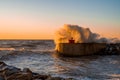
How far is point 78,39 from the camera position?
37.5m

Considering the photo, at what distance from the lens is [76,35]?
37.8m

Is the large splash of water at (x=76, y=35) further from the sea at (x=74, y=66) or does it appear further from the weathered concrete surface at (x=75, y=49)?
the sea at (x=74, y=66)

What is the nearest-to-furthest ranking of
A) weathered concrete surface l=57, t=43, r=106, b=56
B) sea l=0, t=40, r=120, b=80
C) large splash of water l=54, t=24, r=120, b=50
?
1. sea l=0, t=40, r=120, b=80
2. weathered concrete surface l=57, t=43, r=106, b=56
3. large splash of water l=54, t=24, r=120, b=50

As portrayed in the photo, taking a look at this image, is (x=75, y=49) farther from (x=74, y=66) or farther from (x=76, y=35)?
(x=74, y=66)

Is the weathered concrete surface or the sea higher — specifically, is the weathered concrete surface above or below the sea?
above

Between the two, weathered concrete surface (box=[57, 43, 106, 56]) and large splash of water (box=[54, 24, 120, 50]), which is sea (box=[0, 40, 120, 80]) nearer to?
weathered concrete surface (box=[57, 43, 106, 56])

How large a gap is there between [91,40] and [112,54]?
3.83 metres

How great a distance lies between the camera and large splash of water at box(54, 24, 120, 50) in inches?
1488

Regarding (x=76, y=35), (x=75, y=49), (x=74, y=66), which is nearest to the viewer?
(x=74, y=66)

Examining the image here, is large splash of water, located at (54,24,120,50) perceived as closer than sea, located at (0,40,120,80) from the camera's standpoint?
No

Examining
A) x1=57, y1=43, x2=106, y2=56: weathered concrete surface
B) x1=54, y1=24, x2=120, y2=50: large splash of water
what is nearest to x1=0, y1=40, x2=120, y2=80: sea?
x1=57, y1=43, x2=106, y2=56: weathered concrete surface

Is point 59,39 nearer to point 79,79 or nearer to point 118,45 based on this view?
point 118,45

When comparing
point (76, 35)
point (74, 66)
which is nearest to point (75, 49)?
point (76, 35)

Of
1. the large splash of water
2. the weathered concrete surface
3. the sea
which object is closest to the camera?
the sea
